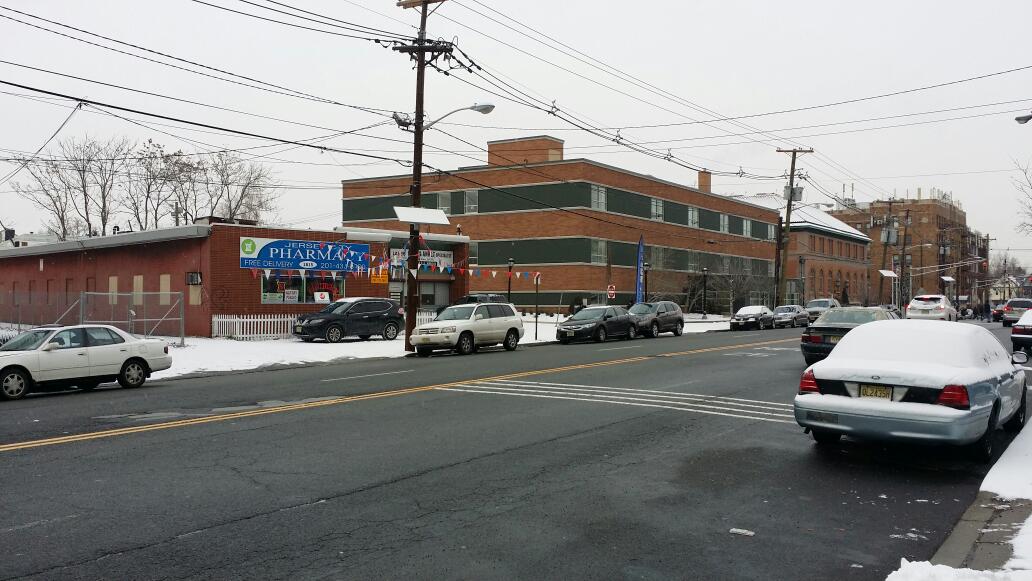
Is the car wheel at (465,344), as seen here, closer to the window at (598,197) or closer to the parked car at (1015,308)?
the window at (598,197)

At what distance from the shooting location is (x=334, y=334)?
1125 inches

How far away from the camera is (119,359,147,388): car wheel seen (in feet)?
52.2

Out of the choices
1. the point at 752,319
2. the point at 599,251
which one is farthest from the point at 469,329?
the point at 599,251

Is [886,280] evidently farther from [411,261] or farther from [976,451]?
[976,451]

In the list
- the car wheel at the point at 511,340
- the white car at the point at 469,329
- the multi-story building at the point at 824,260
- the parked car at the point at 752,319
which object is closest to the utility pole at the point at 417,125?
the white car at the point at 469,329

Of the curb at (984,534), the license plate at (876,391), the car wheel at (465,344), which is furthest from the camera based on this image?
the car wheel at (465,344)

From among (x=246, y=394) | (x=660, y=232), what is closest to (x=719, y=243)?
(x=660, y=232)

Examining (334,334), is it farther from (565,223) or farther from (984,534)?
(565,223)

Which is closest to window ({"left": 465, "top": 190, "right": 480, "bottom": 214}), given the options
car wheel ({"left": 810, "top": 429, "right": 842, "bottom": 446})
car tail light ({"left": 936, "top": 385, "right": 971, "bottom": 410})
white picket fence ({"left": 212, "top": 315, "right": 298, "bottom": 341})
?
white picket fence ({"left": 212, "top": 315, "right": 298, "bottom": 341})

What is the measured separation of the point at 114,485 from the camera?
7.17 metres

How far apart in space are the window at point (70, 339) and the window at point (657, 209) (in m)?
53.9

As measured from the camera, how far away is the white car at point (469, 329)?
78.3ft

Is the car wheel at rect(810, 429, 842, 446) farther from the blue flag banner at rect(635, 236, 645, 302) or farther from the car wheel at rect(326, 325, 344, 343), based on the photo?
the blue flag banner at rect(635, 236, 645, 302)

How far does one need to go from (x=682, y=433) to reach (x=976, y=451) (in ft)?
10.8
